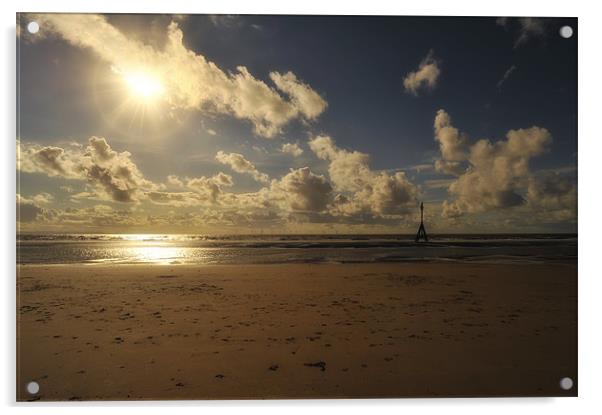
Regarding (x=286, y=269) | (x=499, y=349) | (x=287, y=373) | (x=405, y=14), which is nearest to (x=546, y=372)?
(x=499, y=349)

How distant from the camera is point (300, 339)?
2855 mm

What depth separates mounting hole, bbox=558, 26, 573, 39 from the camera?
2.97 m

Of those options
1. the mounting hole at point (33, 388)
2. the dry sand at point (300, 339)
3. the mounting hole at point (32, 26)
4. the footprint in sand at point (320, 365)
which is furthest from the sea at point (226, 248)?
the mounting hole at point (32, 26)

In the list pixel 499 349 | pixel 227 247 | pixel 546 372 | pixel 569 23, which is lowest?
pixel 546 372

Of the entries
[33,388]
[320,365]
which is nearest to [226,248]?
[320,365]

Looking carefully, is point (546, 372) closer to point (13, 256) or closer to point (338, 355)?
point (338, 355)

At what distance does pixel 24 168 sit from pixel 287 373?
3.07m

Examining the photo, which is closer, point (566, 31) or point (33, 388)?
point (33, 388)

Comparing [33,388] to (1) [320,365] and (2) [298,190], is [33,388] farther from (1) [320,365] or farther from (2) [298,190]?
(2) [298,190]

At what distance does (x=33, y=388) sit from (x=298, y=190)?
9.86 feet

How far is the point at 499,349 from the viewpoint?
2877 mm

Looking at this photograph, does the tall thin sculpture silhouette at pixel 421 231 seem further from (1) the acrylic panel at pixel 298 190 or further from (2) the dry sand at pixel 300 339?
(2) the dry sand at pixel 300 339
